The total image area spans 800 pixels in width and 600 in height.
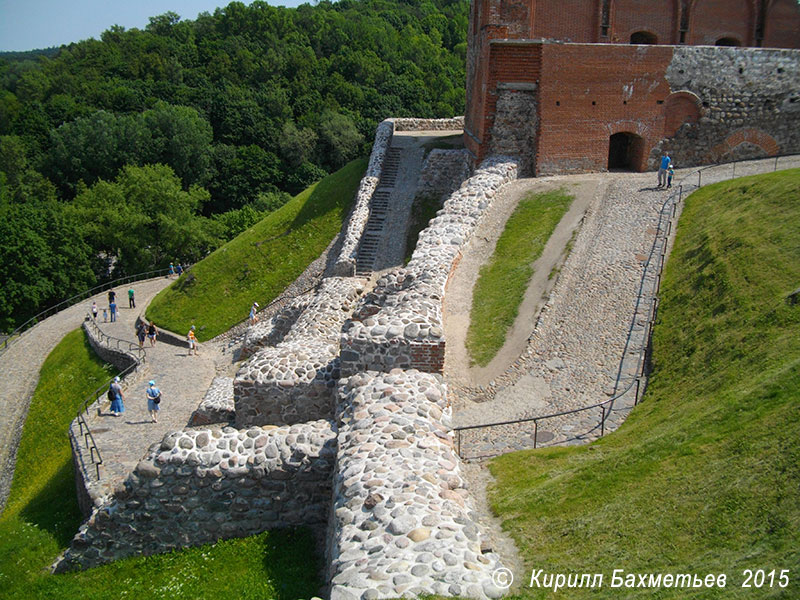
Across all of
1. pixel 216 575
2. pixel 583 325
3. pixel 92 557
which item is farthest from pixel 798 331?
pixel 92 557

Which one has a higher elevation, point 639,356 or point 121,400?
point 639,356

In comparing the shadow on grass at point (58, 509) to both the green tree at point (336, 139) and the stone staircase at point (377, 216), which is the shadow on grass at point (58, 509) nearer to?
the stone staircase at point (377, 216)

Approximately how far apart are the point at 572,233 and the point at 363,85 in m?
60.4

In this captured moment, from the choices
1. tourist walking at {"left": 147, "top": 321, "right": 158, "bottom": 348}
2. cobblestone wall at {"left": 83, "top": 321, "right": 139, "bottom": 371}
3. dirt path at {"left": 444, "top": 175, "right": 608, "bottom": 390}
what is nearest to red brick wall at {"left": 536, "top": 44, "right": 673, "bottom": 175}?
dirt path at {"left": 444, "top": 175, "right": 608, "bottom": 390}

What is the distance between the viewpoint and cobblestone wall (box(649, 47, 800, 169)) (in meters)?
19.6

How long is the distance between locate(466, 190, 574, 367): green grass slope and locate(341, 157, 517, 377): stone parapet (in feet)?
3.07

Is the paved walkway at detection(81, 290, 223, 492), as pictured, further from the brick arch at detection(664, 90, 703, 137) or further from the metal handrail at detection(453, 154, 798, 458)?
the brick arch at detection(664, 90, 703, 137)

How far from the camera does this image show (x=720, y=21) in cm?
2453

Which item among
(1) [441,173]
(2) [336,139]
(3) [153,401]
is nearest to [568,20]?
(1) [441,173]

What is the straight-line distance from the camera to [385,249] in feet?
77.8

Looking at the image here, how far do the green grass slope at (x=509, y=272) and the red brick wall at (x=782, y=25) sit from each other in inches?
540

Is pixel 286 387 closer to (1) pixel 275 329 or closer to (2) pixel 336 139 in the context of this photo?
(1) pixel 275 329

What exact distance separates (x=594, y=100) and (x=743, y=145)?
17.2 feet

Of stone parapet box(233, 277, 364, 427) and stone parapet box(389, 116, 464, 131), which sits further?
stone parapet box(389, 116, 464, 131)
